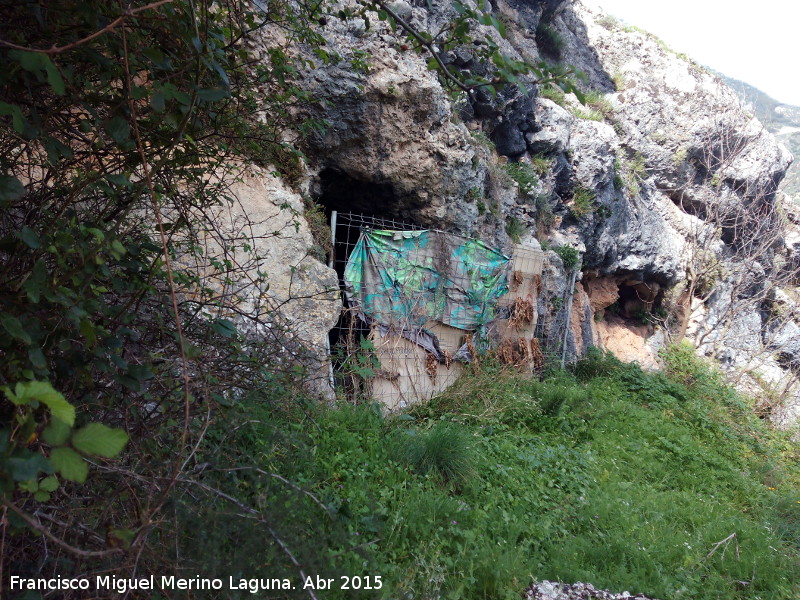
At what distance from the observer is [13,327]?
1102 mm

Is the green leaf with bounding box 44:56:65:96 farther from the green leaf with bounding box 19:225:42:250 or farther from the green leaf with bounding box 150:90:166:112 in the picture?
the green leaf with bounding box 19:225:42:250

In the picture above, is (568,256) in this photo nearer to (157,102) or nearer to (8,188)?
(157,102)

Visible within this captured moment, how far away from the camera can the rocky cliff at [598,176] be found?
5.93 m

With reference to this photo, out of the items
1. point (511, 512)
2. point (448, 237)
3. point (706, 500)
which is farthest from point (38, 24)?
point (706, 500)

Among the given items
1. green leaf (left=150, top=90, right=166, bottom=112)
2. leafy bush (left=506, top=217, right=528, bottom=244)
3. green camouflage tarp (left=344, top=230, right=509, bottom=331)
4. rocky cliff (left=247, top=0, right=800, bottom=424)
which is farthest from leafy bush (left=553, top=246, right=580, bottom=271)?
green leaf (left=150, top=90, right=166, bottom=112)

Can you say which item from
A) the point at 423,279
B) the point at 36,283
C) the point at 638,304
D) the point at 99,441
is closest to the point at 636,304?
the point at 638,304

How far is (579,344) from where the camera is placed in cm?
968

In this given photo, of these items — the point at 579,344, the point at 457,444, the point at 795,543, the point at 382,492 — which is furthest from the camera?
the point at 579,344

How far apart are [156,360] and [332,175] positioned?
4527mm

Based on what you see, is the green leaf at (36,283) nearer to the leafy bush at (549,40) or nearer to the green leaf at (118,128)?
the green leaf at (118,128)

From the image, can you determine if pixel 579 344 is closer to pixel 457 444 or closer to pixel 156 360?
pixel 457 444

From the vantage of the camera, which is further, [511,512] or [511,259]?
[511,259]

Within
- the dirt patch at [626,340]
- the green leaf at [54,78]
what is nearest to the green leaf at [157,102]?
the green leaf at [54,78]

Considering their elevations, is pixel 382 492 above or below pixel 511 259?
below
